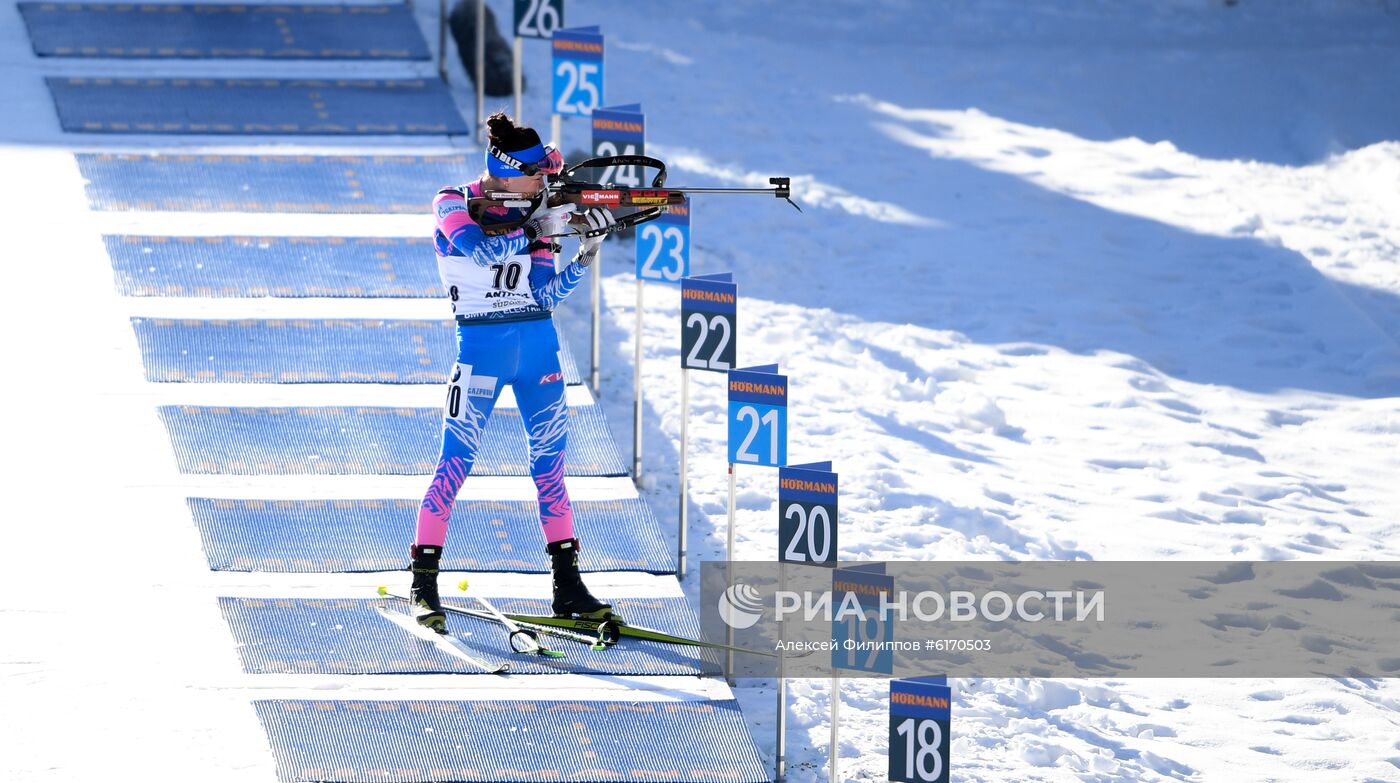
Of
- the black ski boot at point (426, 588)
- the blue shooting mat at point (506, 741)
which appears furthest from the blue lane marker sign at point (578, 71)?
the blue shooting mat at point (506, 741)

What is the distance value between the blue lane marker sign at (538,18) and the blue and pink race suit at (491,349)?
13.8ft

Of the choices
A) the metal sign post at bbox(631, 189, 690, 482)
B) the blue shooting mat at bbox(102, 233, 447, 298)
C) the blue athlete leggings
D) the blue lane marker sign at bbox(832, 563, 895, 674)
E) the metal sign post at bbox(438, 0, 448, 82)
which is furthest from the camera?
the metal sign post at bbox(438, 0, 448, 82)

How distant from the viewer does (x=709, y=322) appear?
A: 9.36 m

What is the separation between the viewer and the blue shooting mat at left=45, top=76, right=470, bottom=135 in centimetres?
1392

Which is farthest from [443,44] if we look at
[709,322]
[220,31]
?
[709,322]

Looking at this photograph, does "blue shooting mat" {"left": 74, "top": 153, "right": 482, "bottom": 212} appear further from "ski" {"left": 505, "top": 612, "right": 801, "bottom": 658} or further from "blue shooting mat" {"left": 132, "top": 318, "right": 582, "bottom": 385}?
"ski" {"left": 505, "top": 612, "right": 801, "bottom": 658}

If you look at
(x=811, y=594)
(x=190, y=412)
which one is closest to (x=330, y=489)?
(x=190, y=412)

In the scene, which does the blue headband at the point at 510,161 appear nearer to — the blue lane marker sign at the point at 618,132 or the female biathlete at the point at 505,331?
the female biathlete at the point at 505,331

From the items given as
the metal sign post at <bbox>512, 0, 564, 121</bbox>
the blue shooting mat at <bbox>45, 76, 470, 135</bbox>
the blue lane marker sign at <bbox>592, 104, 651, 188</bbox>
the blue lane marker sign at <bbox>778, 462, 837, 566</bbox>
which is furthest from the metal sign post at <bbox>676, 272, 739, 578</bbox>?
the blue shooting mat at <bbox>45, 76, 470, 135</bbox>

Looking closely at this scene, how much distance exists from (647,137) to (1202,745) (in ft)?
25.8

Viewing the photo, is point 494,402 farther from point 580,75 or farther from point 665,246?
point 580,75

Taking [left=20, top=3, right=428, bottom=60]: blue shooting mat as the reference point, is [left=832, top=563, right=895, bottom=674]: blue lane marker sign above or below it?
below

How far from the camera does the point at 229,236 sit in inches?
486

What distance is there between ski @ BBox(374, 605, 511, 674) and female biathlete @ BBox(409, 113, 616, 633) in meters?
0.04
